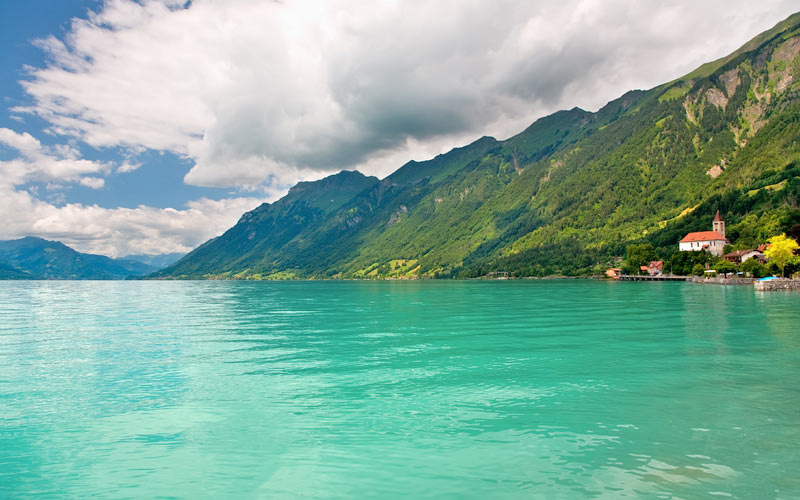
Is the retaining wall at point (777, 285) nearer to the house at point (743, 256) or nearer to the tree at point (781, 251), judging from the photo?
the tree at point (781, 251)

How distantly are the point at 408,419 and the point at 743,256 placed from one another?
198m

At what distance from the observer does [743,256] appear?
555ft

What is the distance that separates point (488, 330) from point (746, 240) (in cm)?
19553

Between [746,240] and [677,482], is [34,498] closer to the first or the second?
[677,482]

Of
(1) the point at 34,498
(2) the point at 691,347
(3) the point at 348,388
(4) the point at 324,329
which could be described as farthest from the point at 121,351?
(2) the point at 691,347

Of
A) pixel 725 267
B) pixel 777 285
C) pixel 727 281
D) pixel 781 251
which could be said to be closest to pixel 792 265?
pixel 781 251

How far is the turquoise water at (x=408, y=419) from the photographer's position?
13258mm

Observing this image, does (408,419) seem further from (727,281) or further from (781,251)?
(727,281)

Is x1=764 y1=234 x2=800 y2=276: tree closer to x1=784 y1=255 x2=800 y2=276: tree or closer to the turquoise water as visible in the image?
x1=784 y1=255 x2=800 y2=276: tree

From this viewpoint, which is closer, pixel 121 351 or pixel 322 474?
pixel 322 474

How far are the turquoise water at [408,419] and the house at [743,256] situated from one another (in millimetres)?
153233

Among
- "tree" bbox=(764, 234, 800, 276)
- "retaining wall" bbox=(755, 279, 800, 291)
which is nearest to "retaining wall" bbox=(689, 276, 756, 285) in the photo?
"tree" bbox=(764, 234, 800, 276)

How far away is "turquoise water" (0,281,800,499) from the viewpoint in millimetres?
13258

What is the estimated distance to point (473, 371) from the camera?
90.6ft
